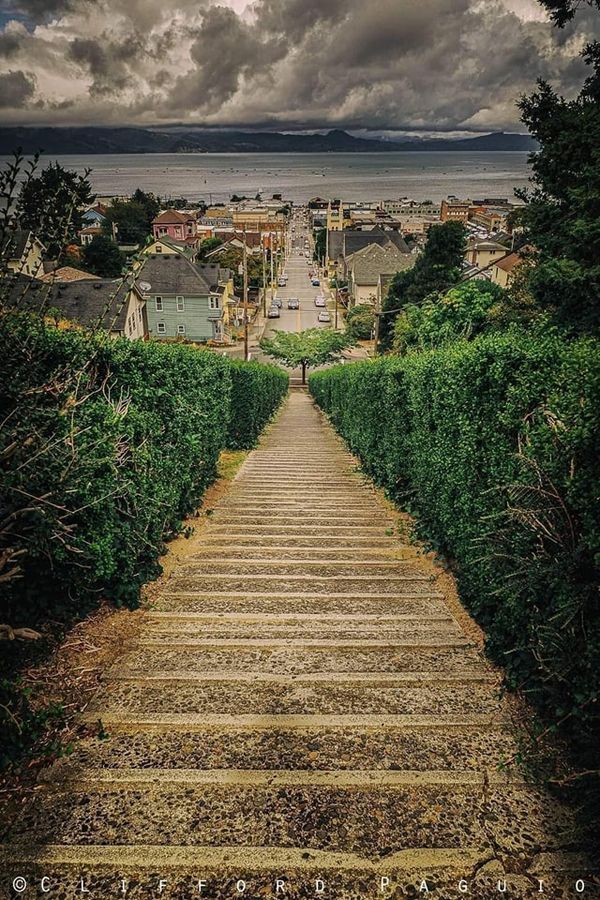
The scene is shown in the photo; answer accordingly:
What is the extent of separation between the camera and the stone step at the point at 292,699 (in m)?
3.67

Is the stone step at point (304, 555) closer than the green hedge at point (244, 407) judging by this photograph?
Yes

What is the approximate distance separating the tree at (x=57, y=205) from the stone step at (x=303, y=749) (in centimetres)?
357

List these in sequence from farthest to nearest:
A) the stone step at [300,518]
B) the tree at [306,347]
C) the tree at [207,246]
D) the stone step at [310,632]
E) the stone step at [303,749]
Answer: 1. the tree at [207,246]
2. the tree at [306,347]
3. the stone step at [300,518]
4. the stone step at [310,632]
5. the stone step at [303,749]

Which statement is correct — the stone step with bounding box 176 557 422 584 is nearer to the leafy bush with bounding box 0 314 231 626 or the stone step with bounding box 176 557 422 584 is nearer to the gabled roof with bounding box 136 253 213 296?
the leafy bush with bounding box 0 314 231 626

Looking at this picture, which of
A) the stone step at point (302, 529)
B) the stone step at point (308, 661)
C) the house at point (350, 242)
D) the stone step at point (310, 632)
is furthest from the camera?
the house at point (350, 242)

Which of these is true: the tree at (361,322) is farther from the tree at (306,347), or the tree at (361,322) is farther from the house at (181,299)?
the house at (181,299)

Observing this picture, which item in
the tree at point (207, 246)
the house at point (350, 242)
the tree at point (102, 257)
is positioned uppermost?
the house at point (350, 242)

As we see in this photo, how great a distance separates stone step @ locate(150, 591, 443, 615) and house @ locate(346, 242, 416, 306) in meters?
56.3

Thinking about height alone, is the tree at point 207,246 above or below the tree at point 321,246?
below

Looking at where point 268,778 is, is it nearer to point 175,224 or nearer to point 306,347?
point 306,347

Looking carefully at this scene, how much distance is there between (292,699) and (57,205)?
4166mm

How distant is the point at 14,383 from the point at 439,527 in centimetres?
521

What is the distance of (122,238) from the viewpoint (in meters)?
88.0

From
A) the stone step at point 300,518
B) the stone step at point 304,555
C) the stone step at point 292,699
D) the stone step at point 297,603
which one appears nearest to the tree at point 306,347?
the stone step at point 300,518
